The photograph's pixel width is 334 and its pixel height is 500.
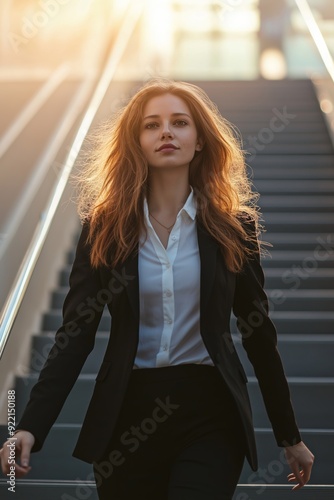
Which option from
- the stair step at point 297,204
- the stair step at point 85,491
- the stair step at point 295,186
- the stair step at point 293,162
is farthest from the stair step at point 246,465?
the stair step at point 293,162

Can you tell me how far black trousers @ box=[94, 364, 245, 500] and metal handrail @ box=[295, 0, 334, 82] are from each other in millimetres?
6075

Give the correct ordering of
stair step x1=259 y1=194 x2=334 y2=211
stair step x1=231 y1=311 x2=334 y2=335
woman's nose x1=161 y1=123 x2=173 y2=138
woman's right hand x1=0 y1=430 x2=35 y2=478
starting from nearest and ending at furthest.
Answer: woman's right hand x1=0 y1=430 x2=35 y2=478
woman's nose x1=161 y1=123 x2=173 y2=138
stair step x1=231 y1=311 x2=334 y2=335
stair step x1=259 y1=194 x2=334 y2=211

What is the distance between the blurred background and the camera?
3.92 m

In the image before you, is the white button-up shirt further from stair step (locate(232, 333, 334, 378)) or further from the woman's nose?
stair step (locate(232, 333, 334, 378))

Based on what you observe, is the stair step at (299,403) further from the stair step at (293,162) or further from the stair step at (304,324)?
the stair step at (293,162)

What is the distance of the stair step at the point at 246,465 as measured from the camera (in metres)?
3.43

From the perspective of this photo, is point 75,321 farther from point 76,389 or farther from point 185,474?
point 76,389

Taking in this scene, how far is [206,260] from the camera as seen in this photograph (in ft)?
6.86

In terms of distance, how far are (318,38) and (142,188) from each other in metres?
7.50

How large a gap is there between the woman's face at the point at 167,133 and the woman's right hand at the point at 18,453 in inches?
29.3

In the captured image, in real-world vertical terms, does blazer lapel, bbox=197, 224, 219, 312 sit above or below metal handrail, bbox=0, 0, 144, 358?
below

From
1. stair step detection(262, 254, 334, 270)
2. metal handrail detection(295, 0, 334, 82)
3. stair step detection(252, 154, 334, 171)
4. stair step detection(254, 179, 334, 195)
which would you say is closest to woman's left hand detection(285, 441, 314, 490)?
stair step detection(262, 254, 334, 270)

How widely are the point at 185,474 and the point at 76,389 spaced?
2179 mm

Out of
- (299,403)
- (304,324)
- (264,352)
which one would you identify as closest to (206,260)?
(264,352)
